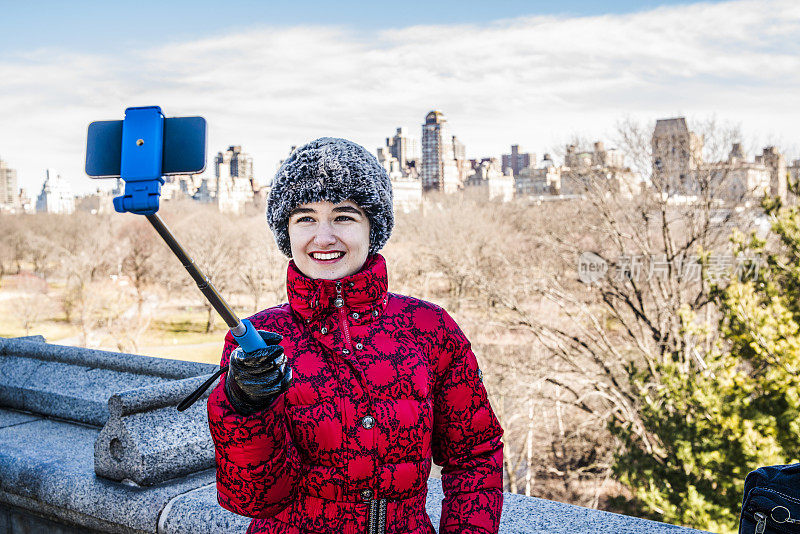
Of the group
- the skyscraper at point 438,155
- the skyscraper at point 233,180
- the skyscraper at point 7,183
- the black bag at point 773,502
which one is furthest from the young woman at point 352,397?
the skyscraper at point 7,183

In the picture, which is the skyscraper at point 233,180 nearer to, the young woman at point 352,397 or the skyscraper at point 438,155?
the skyscraper at point 438,155

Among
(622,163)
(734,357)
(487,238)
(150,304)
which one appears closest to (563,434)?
(622,163)

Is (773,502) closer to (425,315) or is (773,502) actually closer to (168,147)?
(425,315)

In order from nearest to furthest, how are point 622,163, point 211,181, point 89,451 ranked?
point 89,451 → point 622,163 → point 211,181

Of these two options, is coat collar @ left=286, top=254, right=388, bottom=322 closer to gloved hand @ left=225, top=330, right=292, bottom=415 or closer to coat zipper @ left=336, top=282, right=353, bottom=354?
coat zipper @ left=336, top=282, right=353, bottom=354

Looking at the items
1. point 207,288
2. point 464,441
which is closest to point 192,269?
point 207,288

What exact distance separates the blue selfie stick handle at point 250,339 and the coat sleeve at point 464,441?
0.54 meters

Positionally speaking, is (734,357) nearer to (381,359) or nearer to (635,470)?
(635,470)

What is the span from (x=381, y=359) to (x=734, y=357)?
832cm

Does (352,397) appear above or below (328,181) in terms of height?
below

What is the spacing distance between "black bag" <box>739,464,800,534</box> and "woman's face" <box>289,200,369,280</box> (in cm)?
104

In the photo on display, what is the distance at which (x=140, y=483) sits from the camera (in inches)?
104

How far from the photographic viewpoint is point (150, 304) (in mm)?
39844

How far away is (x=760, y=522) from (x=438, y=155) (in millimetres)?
84102
